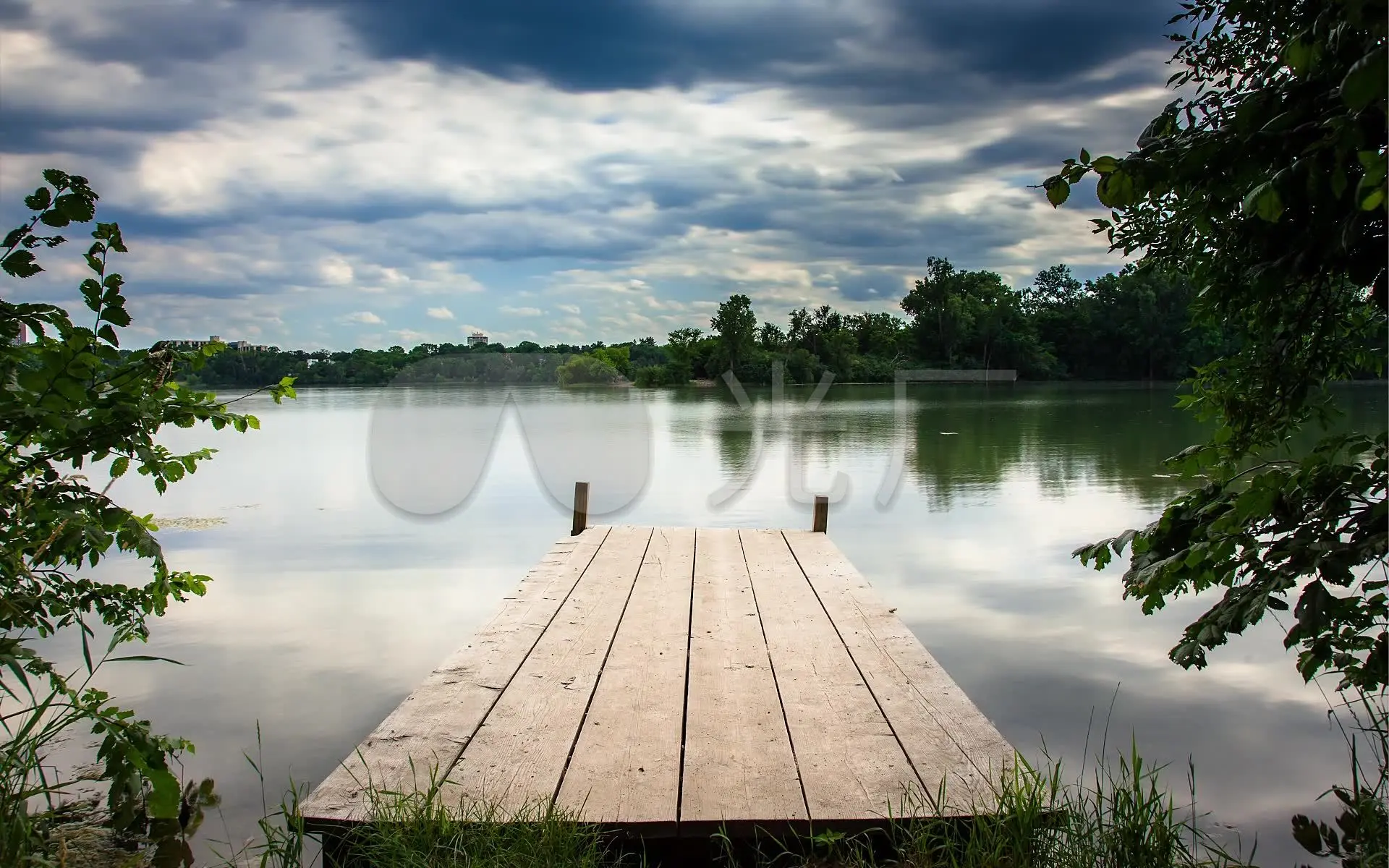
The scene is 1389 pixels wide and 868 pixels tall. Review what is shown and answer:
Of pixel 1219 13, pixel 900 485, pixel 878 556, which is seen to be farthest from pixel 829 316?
pixel 1219 13

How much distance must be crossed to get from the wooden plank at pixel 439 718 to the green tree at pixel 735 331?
7121 mm

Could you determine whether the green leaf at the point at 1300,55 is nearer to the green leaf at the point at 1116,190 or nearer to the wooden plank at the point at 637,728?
the green leaf at the point at 1116,190

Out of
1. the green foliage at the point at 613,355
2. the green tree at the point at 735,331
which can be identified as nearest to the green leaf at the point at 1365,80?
the green tree at the point at 735,331

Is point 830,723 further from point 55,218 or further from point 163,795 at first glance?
point 55,218

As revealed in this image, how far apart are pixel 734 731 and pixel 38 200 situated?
2.17 meters

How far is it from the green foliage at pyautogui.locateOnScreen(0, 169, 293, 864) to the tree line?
0.36 m

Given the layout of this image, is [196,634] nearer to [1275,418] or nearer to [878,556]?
[878,556]

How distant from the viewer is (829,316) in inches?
566

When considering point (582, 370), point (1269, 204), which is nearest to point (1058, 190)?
point (1269, 204)

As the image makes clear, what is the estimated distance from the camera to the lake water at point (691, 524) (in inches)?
143

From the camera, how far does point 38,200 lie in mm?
1894

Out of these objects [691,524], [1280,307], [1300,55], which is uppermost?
[1300,55]

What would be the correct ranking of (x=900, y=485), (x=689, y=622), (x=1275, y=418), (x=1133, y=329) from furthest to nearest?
(x=1133, y=329) < (x=900, y=485) < (x=689, y=622) < (x=1275, y=418)

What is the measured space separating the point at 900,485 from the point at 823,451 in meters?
3.21
